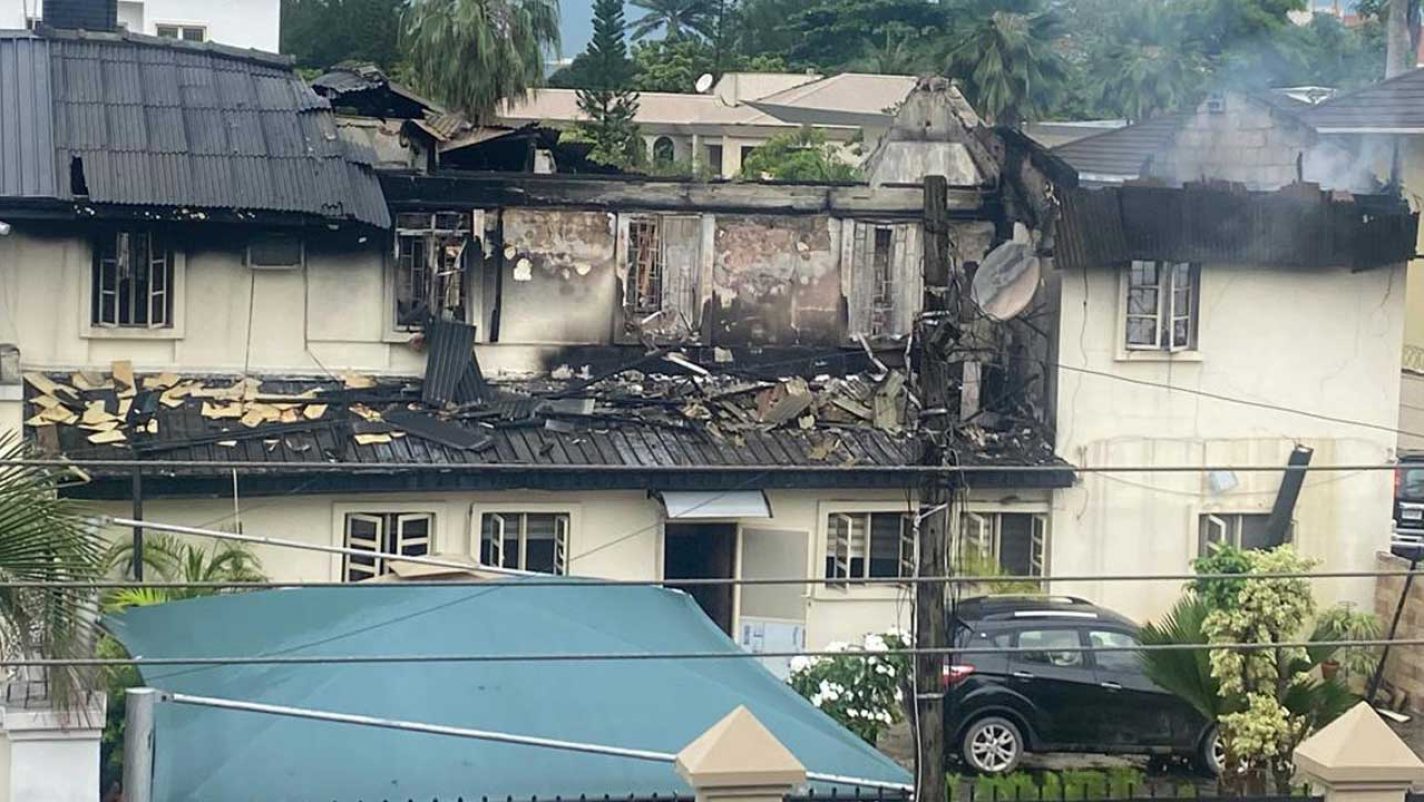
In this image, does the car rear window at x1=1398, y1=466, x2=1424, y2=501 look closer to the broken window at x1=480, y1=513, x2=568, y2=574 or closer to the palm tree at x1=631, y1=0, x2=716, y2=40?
the broken window at x1=480, y1=513, x2=568, y2=574

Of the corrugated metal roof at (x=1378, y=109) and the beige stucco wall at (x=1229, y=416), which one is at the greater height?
the corrugated metal roof at (x=1378, y=109)

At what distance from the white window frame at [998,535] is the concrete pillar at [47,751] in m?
12.9

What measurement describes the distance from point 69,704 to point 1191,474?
1457cm

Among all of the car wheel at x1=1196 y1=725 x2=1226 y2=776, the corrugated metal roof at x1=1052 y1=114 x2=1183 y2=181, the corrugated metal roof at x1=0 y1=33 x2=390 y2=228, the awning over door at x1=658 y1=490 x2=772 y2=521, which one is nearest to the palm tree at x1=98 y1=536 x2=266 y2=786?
the corrugated metal roof at x1=0 y1=33 x2=390 y2=228

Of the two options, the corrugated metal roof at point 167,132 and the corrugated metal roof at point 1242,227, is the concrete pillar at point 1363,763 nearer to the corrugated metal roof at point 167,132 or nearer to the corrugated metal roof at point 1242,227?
the corrugated metal roof at point 1242,227

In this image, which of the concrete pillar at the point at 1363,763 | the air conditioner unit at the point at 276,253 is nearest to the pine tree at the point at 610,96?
the air conditioner unit at the point at 276,253

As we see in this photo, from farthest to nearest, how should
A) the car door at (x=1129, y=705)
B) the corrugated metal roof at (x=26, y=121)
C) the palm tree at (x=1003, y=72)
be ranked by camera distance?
the palm tree at (x=1003, y=72)
the corrugated metal roof at (x=26, y=121)
the car door at (x=1129, y=705)

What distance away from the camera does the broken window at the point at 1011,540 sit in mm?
24125

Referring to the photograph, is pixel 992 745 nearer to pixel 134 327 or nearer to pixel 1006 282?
pixel 1006 282

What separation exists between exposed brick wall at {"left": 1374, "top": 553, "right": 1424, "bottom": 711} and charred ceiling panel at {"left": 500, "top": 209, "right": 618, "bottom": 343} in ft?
30.7

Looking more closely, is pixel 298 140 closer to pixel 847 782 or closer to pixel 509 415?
pixel 509 415

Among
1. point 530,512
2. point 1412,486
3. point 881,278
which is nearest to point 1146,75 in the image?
point 1412,486

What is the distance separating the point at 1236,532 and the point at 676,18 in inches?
2647

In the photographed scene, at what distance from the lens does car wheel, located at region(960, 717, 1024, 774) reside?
65.1 ft
